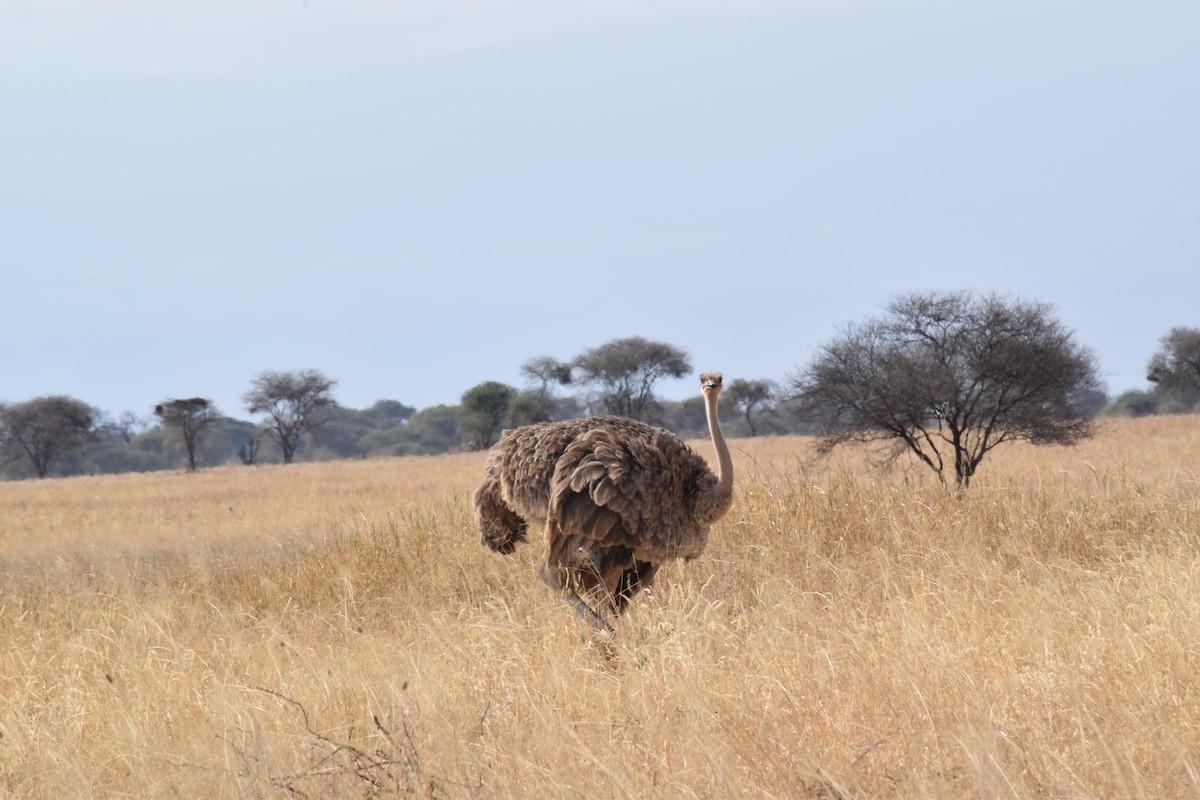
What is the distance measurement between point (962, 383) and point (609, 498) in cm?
1149

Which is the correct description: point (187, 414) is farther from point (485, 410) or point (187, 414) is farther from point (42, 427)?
point (485, 410)

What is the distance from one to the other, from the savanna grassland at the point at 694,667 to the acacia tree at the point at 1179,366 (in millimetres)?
41430

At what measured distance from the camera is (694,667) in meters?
4.59

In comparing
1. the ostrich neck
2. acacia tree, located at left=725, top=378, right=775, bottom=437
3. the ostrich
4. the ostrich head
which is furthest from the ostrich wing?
acacia tree, located at left=725, top=378, right=775, bottom=437

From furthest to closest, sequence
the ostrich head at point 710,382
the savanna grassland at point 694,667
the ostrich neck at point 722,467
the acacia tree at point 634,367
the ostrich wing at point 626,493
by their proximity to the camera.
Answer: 1. the acacia tree at point 634,367
2. the ostrich head at point 710,382
3. the ostrich neck at point 722,467
4. the ostrich wing at point 626,493
5. the savanna grassland at point 694,667

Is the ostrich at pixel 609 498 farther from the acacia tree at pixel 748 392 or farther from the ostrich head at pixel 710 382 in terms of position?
the acacia tree at pixel 748 392

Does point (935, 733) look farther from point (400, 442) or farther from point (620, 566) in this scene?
point (400, 442)

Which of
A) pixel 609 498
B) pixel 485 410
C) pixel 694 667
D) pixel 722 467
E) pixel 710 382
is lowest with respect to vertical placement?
pixel 694 667

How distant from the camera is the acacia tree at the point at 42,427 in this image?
5044 cm

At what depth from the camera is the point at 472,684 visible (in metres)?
4.70

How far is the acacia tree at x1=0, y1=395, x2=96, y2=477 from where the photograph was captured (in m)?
50.4

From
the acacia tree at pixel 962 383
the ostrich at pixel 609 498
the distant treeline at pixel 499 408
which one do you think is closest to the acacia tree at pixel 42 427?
the distant treeline at pixel 499 408

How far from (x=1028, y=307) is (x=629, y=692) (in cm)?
1377

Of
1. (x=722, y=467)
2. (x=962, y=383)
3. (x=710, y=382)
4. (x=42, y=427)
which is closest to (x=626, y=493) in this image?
(x=722, y=467)
